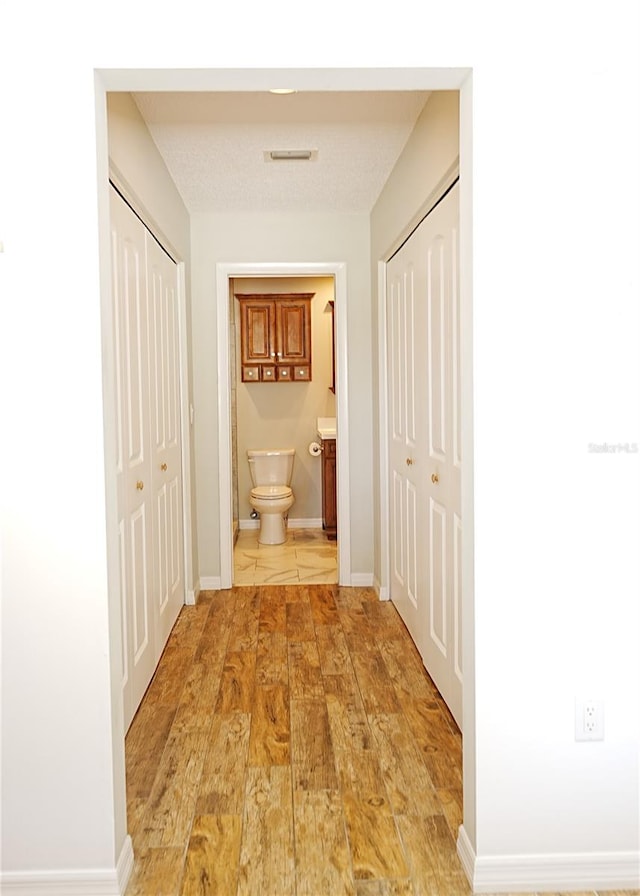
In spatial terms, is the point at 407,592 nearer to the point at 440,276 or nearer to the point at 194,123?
the point at 440,276

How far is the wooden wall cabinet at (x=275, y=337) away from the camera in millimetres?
6695

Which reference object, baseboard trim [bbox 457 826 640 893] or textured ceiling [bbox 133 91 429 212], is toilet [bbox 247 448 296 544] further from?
baseboard trim [bbox 457 826 640 893]

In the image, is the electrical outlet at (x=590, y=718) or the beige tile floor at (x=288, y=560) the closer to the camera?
the electrical outlet at (x=590, y=718)

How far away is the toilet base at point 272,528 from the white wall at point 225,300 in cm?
146

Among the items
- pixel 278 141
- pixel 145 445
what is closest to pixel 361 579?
pixel 145 445

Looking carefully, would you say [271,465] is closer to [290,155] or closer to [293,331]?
[293,331]

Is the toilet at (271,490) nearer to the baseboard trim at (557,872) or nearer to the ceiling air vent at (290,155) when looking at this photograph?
the ceiling air vent at (290,155)

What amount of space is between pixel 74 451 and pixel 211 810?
1.21 meters

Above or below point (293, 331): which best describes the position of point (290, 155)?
above

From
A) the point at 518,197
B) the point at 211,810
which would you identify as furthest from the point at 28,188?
the point at 211,810

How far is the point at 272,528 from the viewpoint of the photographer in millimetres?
6320

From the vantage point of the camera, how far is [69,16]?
1744mm

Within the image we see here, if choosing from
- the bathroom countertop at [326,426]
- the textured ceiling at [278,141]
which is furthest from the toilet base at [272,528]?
the textured ceiling at [278,141]

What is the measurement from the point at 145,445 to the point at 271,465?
137 inches
